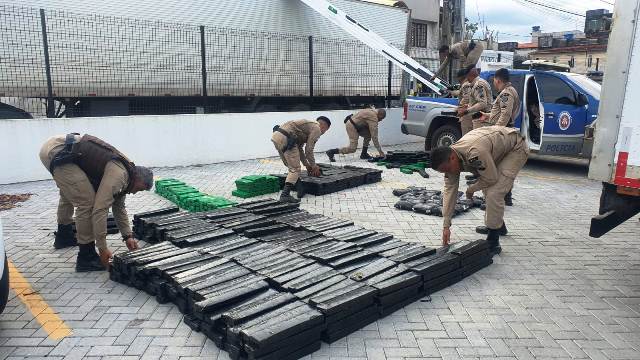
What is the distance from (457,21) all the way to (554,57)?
44.2 feet

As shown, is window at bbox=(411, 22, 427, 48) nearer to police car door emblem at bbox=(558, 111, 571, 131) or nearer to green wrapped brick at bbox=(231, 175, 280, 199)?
police car door emblem at bbox=(558, 111, 571, 131)

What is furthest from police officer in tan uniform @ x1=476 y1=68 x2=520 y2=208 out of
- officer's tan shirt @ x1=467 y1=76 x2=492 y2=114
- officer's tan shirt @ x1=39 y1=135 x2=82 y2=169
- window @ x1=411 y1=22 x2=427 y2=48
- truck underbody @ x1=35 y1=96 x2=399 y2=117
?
window @ x1=411 y1=22 x2=427 y2=48

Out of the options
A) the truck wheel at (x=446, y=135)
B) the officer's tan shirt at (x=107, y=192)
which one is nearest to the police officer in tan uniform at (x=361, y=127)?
the truck wheel at (x=446, y=135)

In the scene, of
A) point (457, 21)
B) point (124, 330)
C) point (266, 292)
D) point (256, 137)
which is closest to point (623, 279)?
point (266, 292)

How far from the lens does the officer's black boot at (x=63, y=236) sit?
548cm

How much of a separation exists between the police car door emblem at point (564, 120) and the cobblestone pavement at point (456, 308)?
3218 millimetres

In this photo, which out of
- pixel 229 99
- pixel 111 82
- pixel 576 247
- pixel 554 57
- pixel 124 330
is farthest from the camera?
pixel 554 57

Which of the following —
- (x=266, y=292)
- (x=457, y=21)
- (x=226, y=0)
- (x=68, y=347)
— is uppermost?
(x=457, y=21)

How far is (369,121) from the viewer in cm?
1130

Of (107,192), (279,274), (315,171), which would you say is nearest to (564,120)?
(315,171)

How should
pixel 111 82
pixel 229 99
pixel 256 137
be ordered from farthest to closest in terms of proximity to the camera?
pixel 229 99 → pixel 256 137 → pixel 111 82

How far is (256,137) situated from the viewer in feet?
38.6

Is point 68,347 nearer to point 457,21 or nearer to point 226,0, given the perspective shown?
point 226,0

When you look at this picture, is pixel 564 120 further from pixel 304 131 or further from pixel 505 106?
pixel 304 131
